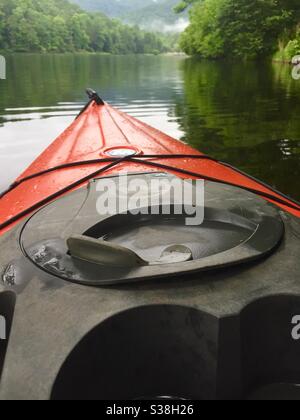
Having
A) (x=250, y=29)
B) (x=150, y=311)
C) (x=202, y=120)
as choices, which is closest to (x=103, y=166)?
(x=150, y=311)

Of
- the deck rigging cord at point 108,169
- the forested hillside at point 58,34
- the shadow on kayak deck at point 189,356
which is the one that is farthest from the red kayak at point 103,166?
the forested hillside at point 58,34

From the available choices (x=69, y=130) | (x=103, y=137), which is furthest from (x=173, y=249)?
(x=69, y=130)

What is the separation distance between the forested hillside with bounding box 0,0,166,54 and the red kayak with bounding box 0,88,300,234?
62.2m

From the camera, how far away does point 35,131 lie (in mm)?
7262

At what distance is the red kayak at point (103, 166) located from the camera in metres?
2.12

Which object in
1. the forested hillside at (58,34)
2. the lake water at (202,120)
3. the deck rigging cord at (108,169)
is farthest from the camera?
the forested hillside at (58,34)

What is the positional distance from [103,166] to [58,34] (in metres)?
80.9

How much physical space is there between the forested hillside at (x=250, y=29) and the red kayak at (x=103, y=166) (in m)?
22.1

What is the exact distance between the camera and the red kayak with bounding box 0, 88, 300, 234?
212 cm

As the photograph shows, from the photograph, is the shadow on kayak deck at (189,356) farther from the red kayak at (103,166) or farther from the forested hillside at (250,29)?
the forested hillside at (250,29)

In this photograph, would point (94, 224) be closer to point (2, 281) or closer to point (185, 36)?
point (2, 281)

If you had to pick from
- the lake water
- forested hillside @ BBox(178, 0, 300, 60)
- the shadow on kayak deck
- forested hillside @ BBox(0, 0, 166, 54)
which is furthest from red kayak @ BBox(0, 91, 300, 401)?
forested hillside @ BBox(0, 0, 166, 54)

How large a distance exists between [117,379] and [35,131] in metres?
6.81

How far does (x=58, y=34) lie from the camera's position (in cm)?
7319
